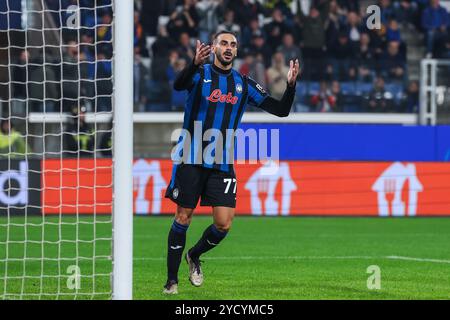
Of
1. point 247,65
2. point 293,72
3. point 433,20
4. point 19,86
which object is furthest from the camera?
point 433,20

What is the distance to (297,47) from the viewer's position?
2367 cm

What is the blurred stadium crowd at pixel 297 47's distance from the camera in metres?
22.6

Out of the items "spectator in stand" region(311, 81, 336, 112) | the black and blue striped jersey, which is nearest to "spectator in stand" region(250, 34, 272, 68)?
"spectator in stand" region(311, 81, 336, 112)

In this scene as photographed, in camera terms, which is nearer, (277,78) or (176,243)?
(176,243)

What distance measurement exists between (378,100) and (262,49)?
2.68 meters

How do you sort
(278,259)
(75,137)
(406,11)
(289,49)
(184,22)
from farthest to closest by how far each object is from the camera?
(406,11)
(184,22)
(289,49)
(75,137)
(278,259)

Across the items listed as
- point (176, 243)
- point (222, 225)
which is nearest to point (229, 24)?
point (222, 225)

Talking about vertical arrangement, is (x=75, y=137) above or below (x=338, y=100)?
below

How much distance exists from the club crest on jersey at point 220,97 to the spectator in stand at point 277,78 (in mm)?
12910

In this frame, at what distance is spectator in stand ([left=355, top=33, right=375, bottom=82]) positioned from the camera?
2322cm

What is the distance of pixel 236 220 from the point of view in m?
18.8

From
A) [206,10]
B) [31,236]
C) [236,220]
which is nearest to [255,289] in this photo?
[31,236]

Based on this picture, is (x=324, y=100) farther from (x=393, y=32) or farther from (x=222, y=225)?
(x=222, y=225)
